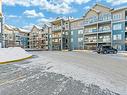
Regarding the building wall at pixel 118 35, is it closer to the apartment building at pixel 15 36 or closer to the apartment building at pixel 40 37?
the apartment building at pixel 40 37

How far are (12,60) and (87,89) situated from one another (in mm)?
12827

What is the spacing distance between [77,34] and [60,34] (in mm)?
10686

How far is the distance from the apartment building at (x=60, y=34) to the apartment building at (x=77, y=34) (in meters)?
3.25

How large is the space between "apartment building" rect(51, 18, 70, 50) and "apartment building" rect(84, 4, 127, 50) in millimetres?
12244

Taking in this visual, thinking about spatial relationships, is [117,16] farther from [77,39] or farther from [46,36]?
[46,36]

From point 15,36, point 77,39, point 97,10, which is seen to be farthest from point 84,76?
point 15,36

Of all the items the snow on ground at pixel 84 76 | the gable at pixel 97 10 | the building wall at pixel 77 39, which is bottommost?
the snow on ground at pixel 84 76

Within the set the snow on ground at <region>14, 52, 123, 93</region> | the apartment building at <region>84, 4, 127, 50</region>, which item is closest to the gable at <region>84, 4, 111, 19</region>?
the apartment building at <region>84, 4, 127, 50</region>

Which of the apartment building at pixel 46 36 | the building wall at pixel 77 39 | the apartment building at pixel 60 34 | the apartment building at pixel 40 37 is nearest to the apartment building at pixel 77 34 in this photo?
the building wall at pixel 77 39

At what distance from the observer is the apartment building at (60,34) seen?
233 ft

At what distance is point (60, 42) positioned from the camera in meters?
73.2

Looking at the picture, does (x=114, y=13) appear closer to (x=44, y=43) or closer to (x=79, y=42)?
(x=79, y=42)

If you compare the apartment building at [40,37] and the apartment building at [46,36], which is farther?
the apartment building at [40,37]

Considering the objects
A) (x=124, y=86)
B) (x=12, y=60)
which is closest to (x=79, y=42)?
(x=12, y=60)
